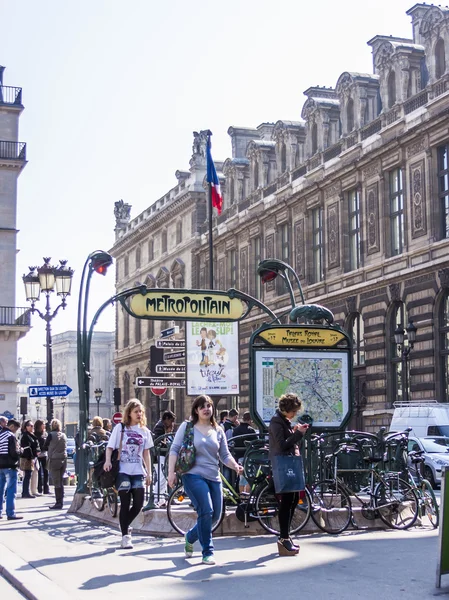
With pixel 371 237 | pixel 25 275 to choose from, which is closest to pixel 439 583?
pixel 25 275

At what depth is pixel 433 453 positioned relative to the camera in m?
28.5

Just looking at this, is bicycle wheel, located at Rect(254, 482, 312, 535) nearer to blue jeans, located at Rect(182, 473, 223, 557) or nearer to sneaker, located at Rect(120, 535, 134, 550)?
sneaker, located at Rect(120, 535, 134, 550)

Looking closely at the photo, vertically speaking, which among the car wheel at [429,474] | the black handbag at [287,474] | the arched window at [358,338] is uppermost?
the arched window at [358,338]

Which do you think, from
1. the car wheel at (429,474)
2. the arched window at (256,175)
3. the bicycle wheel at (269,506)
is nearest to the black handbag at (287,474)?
the bicycle wheel at (269,506)

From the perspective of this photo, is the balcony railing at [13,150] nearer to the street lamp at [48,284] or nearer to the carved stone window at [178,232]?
the carved stone window at [178,232]

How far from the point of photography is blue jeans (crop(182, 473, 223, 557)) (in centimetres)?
1109

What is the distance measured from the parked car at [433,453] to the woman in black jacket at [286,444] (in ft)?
53.4

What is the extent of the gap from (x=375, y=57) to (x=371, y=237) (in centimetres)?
788

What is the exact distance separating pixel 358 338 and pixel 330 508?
3087cm

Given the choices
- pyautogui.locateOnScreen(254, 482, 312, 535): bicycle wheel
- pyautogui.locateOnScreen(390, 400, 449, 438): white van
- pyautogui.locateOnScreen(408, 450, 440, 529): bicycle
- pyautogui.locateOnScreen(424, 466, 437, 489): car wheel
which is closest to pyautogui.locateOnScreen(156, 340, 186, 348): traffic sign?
pyautogui.locateOnScreen(424, 466, 437, 489): car wheel

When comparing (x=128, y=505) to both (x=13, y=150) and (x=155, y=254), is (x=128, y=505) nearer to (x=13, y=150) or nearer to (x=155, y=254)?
(x=13, y=150)

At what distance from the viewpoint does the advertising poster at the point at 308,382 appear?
16.1 meters

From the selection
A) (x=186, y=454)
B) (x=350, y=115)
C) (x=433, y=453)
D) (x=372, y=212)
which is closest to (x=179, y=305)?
(x=186, y=454)

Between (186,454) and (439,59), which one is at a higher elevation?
(439,59)
